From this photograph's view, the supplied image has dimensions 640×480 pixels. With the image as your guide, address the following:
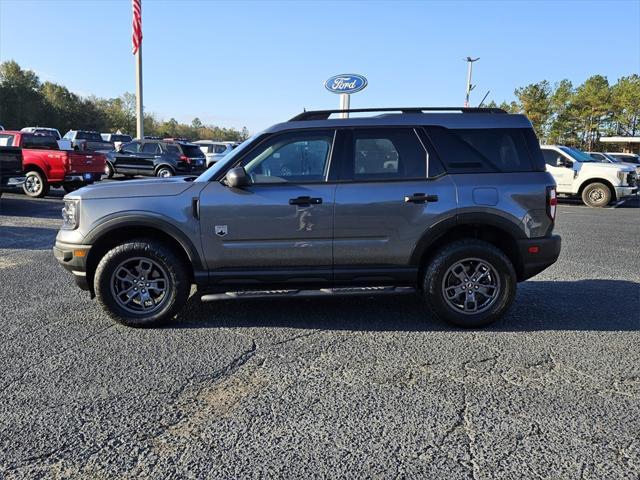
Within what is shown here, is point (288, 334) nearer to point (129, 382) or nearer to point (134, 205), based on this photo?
point (129, 382)

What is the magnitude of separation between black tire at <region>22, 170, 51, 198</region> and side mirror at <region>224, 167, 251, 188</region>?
39.2 ft

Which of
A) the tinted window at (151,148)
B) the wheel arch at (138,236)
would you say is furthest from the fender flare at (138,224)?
the tinted window at (151,148)

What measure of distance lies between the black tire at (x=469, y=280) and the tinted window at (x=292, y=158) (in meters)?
1.35

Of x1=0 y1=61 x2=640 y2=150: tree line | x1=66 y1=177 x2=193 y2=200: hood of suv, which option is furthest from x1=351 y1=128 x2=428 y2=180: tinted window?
x1=0 y1=61 x2=640 y2=150: tree line

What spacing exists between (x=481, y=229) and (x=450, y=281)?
1.99 ft

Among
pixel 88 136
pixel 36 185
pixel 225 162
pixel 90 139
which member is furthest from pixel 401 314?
pixel 88 136

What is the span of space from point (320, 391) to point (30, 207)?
11.9m

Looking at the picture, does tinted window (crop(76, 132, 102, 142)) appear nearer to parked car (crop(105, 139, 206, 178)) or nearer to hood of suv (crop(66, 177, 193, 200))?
parked car (crop(105, 139, 206, 178))

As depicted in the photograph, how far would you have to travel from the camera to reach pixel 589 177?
51.9 ft

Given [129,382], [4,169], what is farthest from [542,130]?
[129,382]

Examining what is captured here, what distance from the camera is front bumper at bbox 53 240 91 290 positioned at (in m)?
4.49

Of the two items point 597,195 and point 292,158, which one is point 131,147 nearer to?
point 597,195

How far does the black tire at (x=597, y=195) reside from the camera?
15.7 meters

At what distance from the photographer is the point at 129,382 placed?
349 cm
